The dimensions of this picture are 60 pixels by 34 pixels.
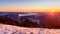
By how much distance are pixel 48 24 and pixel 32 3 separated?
0.26 m

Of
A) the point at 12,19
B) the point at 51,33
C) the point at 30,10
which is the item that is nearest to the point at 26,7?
the point at 30,10

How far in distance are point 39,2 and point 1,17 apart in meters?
0.41

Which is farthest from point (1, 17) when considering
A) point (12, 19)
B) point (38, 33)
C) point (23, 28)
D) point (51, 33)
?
point (51, 33)

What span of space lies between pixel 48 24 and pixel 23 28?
0.25 m

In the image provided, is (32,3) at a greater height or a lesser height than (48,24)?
greater

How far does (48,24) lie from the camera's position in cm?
98

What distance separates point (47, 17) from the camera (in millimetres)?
985

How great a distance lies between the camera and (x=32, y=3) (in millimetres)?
987

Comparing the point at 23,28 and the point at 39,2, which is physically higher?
the point at 39,2

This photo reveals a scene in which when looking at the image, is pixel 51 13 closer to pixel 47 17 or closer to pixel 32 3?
pixel 47 17

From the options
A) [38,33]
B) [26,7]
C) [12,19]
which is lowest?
[38,33]

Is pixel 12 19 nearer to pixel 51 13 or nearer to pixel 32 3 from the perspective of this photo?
pixel 32 3

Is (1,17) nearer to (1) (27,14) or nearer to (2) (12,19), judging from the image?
(2) (12,19)

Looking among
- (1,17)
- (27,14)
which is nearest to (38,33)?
(27,14)
